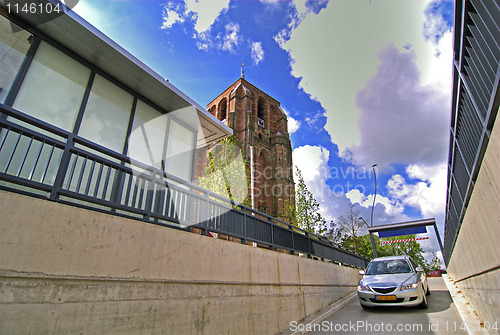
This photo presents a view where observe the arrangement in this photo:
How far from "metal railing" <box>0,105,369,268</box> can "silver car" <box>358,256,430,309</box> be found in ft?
10.9

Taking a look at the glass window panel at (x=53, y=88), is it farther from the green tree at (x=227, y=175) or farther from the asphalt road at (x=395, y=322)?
the green tree at (x=227, y=175)

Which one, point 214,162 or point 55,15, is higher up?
point 214,162

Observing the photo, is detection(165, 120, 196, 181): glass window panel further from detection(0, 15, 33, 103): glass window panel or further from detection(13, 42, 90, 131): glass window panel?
detection(0, 15, 33, 103): glass window panel

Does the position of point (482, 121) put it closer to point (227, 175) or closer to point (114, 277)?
point (114, 277)

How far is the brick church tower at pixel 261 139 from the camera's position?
40.8m

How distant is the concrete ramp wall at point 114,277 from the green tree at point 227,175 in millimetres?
12553

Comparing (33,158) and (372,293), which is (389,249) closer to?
(372,293)

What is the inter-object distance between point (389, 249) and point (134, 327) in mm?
54296

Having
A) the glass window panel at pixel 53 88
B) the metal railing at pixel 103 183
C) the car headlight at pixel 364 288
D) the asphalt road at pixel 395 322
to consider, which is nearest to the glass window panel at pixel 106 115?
the glass window panel at pixel 53 88

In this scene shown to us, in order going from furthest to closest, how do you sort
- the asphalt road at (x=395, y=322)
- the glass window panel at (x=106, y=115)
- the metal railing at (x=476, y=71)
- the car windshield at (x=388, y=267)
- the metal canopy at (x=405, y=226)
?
the metal canopy at (x=405, y=226) < the car windshield at (x=388, y=267) < the glass window panel at (x=106, y=115) < the asphalt road at (x=395, y=322) < the metal railing at (x=476, y=71)

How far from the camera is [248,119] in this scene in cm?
4262

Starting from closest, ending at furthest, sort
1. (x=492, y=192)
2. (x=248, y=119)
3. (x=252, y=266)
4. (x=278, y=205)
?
(x=492, y=192), (x=252, y=266), (x=278, y=205), (x=248, y=119)

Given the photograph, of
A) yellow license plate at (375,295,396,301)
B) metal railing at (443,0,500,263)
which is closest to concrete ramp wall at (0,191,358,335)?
yellow license plate at (375,295,396,301)

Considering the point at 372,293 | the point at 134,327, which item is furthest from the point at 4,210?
the point at 372,293
